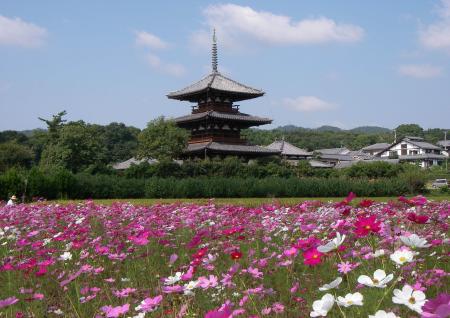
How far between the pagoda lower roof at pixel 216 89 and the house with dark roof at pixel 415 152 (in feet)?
160

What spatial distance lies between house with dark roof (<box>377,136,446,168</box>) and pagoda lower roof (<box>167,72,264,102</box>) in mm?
48690

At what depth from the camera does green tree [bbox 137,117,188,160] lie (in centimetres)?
3366

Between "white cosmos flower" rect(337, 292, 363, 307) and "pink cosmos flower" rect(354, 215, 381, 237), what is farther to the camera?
"pink cosmos flower" rect(354, 215, 381, 237)

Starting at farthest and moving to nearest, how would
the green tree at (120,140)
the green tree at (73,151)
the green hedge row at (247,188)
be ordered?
the green tree at (120,140)
the green tree at (73,151)
the green hedge row at (247,188)

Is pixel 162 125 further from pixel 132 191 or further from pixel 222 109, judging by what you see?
pixel 132 191

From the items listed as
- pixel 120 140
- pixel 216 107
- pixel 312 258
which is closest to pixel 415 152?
pixel 120 140

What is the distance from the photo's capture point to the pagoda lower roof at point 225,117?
34.8 meters

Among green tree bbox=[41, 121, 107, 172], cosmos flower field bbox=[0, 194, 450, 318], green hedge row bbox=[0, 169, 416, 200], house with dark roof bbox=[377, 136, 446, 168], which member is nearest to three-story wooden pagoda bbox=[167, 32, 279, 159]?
green tree bbox=[41, 121, 107, 172]

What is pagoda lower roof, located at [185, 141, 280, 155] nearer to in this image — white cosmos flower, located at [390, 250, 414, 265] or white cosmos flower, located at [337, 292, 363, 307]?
white cosmos flower, located at [390, 250, 414, 265]

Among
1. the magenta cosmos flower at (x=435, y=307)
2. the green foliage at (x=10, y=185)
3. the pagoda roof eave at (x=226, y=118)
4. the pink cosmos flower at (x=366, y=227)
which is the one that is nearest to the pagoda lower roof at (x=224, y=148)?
the pagoda roof eave at (x=226, y=118)

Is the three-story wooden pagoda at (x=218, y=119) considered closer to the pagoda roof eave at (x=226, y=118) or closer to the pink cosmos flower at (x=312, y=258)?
the pagoda roof eave at (x=226, y=118)

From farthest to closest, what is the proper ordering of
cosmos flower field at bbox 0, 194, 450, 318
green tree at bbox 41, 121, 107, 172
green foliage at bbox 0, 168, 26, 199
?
green tree at bbox 41, 121, 107, 172
green foliage at bbox 0, 168, 26, 199
cosmos flower field at bbox 0, 194, 450, 318

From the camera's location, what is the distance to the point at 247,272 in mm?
3270

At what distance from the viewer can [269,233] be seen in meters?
5.12
